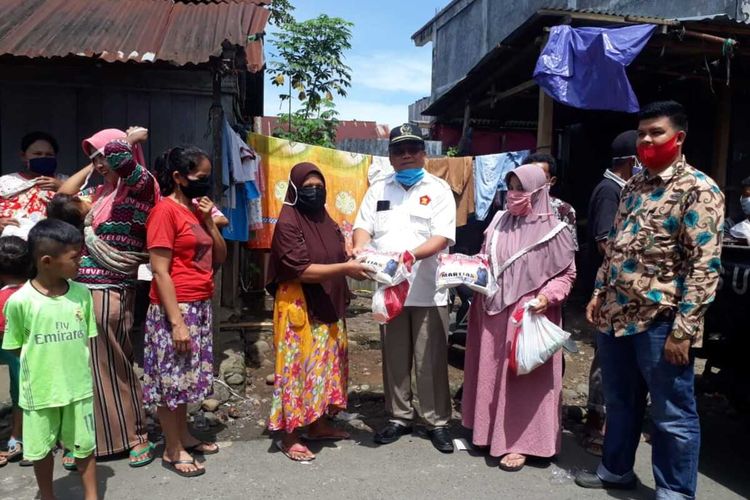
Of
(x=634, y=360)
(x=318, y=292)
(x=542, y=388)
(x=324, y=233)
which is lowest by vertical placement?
(x=542, y=388)

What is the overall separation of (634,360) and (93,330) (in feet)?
9.53

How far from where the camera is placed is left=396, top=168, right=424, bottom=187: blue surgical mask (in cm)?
389

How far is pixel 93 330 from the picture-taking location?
3.03 m

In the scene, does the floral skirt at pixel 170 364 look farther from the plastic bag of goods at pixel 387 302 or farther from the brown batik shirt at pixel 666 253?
the brown batik shirt at pixel 666 253

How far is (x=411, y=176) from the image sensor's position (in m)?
3.89

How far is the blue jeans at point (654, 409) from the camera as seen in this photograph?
9.60ft

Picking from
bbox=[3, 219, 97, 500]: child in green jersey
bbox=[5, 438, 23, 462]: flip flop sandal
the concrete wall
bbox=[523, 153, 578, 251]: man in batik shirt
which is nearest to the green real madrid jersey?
bbox=[3, 219, 97, 500]: child in green jersey

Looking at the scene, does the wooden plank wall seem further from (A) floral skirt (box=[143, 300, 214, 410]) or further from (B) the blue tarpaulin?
(B) the blue tarpaulin

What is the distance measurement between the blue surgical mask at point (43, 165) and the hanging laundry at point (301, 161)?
10.1ft

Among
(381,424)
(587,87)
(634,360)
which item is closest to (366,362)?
(381,424)

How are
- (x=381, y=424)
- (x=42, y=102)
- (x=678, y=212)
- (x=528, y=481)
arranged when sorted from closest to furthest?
1. (x=678, y=212)
2. (x=528, y=481)
3. (x=381, y=424)
4. (x=42, y=102)

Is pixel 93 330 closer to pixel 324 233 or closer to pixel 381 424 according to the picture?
pixel 324 233

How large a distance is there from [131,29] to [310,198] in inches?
112

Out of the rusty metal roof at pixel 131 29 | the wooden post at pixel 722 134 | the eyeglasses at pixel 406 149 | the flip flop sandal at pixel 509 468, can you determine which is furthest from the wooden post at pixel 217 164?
the wooden post at pixel 722 134
